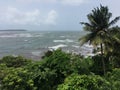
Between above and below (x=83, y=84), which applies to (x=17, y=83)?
below

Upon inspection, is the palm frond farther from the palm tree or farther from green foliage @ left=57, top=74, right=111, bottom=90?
green foliage @ left=57, top=74, right=111, bottom=90

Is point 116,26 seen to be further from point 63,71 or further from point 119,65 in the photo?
point 63,71

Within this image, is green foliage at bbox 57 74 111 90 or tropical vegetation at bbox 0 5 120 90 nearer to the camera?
green foliage at bbox 57 74 111 90

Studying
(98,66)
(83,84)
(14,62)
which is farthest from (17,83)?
(14,62)

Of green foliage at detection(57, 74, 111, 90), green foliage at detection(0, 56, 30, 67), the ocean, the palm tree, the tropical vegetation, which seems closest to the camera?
green foliage at detection(57, 74, 111, 90)

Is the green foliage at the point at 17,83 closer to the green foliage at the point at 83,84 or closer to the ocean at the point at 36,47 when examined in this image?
the green foliage at the point at 83,84

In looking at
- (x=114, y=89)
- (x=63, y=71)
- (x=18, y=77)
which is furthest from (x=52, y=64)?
(x=114, y=89)

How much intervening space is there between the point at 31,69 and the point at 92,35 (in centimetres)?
902

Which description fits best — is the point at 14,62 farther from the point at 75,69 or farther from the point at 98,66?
the point at 75,69

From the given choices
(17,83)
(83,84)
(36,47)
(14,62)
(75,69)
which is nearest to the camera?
(83,84)

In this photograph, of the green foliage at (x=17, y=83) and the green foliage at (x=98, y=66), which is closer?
the green foliage at (x=17, y=83)

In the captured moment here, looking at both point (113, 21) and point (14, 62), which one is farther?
point (14, 62)

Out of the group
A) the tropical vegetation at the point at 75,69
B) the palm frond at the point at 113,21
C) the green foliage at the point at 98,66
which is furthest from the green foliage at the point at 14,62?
the palm frond at the point at 113,21

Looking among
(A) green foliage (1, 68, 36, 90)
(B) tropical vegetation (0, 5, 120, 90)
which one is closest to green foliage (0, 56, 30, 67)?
→ (B) tropical vegetation (0, 5, 120, 90)
